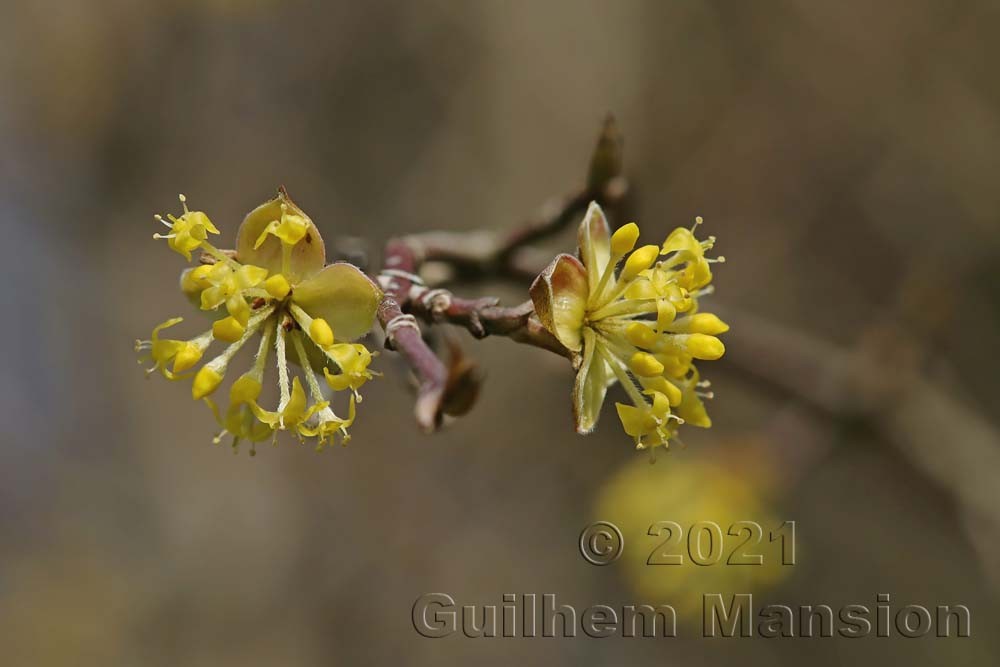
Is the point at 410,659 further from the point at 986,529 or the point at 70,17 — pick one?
the point at 70,17

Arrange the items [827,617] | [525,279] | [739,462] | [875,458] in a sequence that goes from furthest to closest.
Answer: [827,617], [875,458], [739,462], [525,279]

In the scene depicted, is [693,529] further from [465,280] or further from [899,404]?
[465,280]

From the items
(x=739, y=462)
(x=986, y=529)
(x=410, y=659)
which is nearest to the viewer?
(x=986, y=529)

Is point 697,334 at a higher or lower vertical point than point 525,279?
lower

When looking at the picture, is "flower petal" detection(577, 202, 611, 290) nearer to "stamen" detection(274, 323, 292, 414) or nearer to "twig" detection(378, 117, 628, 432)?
"twig" detection(378, 117, 628, 432)

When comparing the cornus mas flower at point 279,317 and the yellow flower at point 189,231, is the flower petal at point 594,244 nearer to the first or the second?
the cornus mas flower at point 279,317

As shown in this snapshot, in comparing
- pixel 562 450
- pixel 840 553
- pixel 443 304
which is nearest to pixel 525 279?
pixel 443 304

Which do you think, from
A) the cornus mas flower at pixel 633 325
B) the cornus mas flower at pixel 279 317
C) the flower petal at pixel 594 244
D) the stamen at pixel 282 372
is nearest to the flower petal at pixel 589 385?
the cornus mas flower at pixel 633 325
